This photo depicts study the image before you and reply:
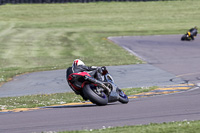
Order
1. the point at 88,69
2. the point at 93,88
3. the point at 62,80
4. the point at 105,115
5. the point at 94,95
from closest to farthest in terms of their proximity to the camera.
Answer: the point at 105,115
the point at 94,95
the point at 93,88
the point at 88,69
the point at 62,80

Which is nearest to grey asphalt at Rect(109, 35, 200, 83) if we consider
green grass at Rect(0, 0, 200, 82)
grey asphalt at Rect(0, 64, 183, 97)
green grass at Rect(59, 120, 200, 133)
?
grey asphalt at Rect(0, 64, 183, 97)

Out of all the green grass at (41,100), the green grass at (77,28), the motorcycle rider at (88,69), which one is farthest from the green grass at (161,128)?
the green grass at (77,28)

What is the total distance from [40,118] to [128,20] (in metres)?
36.9

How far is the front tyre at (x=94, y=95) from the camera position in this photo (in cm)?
1093

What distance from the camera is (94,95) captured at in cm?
1097

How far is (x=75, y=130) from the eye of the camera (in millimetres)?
8484

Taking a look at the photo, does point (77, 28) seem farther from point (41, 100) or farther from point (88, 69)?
point (88, 69)

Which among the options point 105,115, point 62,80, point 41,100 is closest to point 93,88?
point 105,115

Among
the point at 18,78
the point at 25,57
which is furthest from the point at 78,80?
the point at 25,57

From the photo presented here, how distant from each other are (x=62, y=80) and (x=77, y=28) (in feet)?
78.3

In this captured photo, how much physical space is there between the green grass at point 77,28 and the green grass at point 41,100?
208 inches

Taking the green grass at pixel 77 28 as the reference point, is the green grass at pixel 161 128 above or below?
above

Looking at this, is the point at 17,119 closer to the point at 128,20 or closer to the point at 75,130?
the point at 75,130

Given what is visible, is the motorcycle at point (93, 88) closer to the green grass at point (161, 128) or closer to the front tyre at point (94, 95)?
the front tyre at point (94, 95)
